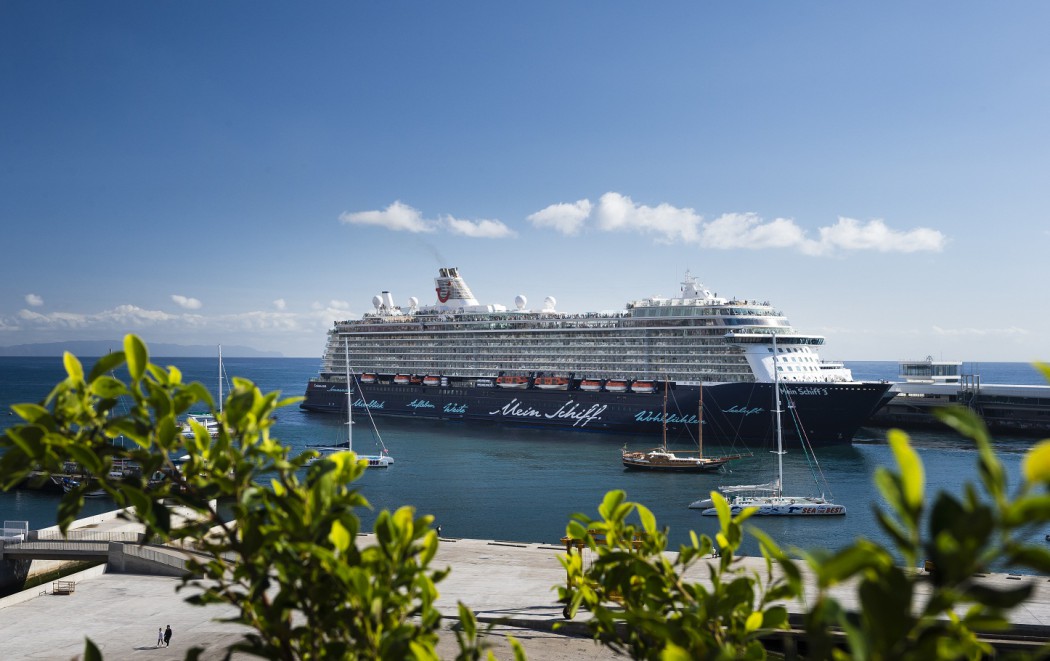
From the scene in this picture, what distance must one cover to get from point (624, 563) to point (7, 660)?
51.0 feet

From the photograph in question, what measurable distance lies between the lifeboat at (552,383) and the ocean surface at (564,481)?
12.4 feet

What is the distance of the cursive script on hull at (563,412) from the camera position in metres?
50.0

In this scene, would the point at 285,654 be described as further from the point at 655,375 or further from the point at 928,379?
the point at 928,379

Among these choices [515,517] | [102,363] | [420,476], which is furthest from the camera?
[420,476]

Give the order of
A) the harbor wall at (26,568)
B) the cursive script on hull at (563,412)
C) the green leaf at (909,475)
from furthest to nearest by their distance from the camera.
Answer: the cursive script on hull at (563,412)
the harbor wall at (26,568)
the green leaf at (909,475)

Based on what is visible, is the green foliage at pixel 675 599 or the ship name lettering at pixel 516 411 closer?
the green foliage at pixel 675 599

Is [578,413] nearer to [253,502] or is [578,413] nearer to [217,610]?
[217,610]

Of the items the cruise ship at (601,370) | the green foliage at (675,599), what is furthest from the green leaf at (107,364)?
the cruise ship at (601,370)

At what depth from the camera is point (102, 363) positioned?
244 centimetres

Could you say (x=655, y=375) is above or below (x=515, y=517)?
above

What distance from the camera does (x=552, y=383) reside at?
2117 inches

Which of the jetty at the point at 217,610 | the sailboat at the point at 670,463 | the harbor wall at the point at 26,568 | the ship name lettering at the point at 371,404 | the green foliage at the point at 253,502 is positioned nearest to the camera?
the green foliage at the point at 253,502

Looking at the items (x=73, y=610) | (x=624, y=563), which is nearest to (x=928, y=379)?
(x=73, y=610)

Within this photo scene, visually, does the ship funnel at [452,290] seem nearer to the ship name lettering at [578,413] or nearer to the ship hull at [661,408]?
the ship hull at [661,408]
